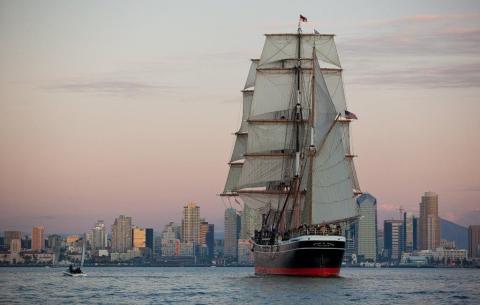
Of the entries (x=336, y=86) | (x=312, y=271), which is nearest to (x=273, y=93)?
(x=336, y=86)

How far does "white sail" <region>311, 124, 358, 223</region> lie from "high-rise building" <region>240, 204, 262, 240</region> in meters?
40.8

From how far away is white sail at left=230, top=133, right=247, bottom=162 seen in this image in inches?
6747

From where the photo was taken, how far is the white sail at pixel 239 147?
171375 millimetres

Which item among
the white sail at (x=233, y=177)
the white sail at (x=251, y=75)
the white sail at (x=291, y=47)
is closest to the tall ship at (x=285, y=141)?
the white sail at (x=291, y=47)

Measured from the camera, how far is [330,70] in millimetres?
158750

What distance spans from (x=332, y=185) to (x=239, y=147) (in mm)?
46694

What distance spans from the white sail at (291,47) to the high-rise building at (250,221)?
2545 cm

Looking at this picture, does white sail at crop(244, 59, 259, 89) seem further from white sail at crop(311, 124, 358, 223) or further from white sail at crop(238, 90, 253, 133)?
Answer: white sail at crop(311, 124, 358, 223)

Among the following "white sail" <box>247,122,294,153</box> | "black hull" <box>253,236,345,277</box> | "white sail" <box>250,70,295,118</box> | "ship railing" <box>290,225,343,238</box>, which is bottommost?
"black hull" <box>253,236,345,277</box>

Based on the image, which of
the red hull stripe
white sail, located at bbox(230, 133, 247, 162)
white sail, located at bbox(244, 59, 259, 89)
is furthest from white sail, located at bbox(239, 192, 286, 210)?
white sail, located at bbox(244, 59, 259, 89)

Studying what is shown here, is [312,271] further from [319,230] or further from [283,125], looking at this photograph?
[283,125]

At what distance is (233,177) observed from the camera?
17575cm

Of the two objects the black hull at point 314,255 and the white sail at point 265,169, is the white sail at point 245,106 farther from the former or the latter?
the black hull at point 314,255

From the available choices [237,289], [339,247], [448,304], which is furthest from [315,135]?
[448,304]
